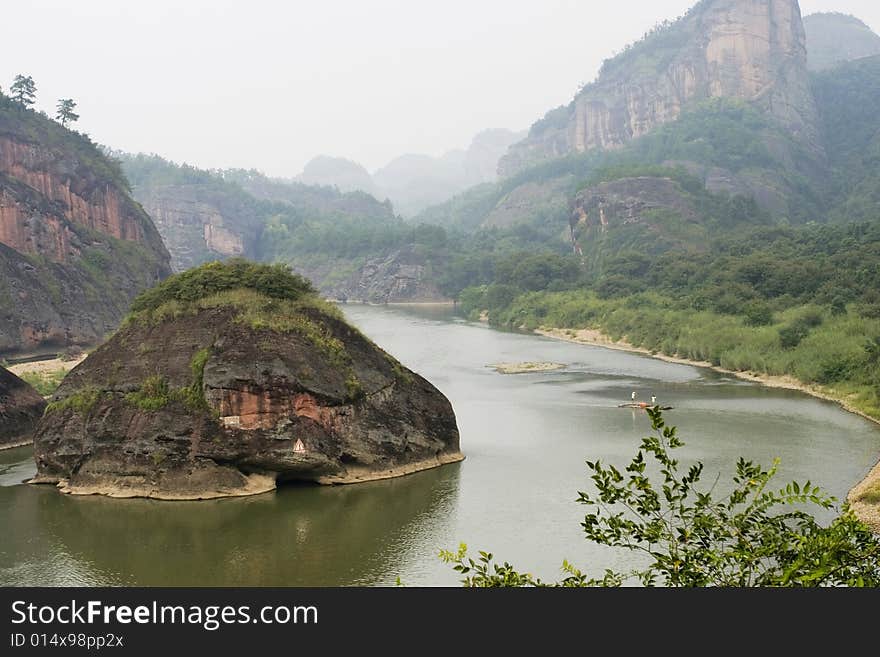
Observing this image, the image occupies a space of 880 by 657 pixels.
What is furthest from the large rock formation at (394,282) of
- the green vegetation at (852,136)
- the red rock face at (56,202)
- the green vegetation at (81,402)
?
the green vegetation at (81,402)

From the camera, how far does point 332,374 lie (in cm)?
3075

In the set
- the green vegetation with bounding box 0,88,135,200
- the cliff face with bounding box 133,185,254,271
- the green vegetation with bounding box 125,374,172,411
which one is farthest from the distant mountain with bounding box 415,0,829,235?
the green vegetation with bounding box 125,374,172,411

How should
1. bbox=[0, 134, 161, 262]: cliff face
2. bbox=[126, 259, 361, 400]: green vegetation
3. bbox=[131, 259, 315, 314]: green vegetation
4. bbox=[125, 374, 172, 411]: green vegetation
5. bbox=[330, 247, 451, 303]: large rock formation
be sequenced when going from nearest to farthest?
bbox=[125, 374, 172, 411]: green vegetation
bbox=[126, 259, 361, 400]: green vegetation
bbox=[131, 259, 315, 314]: green vegetation
bbox=[0, 134, 161, 262]: cliff face
bbox=[330, 247, 451, 303]: large rock formation

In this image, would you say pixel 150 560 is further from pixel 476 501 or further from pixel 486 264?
pixel 486 264

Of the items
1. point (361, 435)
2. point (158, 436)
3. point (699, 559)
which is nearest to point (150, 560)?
point (158, 436)

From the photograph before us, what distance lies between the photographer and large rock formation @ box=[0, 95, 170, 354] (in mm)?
67062

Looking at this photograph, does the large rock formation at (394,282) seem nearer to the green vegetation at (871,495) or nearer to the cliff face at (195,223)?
the cliff face at (195,223)

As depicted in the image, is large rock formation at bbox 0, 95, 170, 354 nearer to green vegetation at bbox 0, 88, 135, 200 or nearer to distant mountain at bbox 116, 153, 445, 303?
green vegetation at bbox 0, 88, 135, 200

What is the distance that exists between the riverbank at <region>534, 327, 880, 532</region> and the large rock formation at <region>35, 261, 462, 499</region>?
14.0m

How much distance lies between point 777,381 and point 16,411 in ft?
137

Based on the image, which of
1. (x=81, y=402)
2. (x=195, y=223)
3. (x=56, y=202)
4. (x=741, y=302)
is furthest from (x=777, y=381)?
(x=195, y=223)

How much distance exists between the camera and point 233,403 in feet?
95.0

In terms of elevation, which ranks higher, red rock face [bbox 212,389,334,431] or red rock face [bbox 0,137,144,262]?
red rock face [bbox 0,137,144,262]

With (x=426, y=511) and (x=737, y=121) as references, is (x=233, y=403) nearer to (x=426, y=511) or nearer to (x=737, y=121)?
(x=426, y=511)
